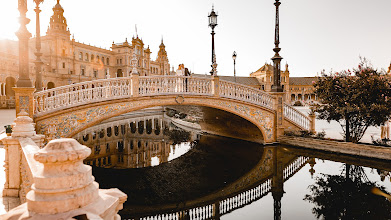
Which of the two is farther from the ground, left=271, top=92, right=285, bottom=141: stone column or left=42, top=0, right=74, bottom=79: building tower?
left=42, top=0, right=74, bottom=79: building tower

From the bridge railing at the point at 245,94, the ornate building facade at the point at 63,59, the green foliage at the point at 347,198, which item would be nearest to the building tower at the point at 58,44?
the ornate building facade at the point at 63,59

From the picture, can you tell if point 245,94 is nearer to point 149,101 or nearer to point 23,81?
point 149,101

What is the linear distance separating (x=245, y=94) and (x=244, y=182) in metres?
5.89

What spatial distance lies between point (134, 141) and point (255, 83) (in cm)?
6899

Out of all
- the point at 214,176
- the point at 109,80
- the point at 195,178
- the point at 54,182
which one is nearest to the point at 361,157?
the point at 214,176

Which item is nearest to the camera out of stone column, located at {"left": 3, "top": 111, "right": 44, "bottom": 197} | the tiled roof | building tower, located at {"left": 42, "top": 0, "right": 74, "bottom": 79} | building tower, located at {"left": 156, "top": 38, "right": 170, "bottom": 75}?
stone column, located at {"left": 3, "top": 111, "right": 44, "bottom": 197}

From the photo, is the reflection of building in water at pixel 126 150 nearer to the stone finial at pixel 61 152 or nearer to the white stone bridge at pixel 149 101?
the white stone bridge at pixel 149 101

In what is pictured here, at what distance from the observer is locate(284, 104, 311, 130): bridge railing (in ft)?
45.8

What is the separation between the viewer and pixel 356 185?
7453 millimetres

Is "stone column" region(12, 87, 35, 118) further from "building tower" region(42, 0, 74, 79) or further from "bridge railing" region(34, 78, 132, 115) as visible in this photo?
"building tower" region(42, 0, 74, 79)

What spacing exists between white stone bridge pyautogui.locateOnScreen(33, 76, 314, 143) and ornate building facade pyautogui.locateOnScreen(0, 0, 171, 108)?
73.5 ft

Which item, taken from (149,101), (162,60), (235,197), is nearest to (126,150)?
(149,101)

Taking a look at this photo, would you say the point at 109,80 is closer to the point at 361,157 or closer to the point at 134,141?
the point at 134,141

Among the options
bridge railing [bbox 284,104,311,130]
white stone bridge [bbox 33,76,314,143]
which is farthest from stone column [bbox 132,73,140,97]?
bridge railing [bbox 284,104,311,130]
